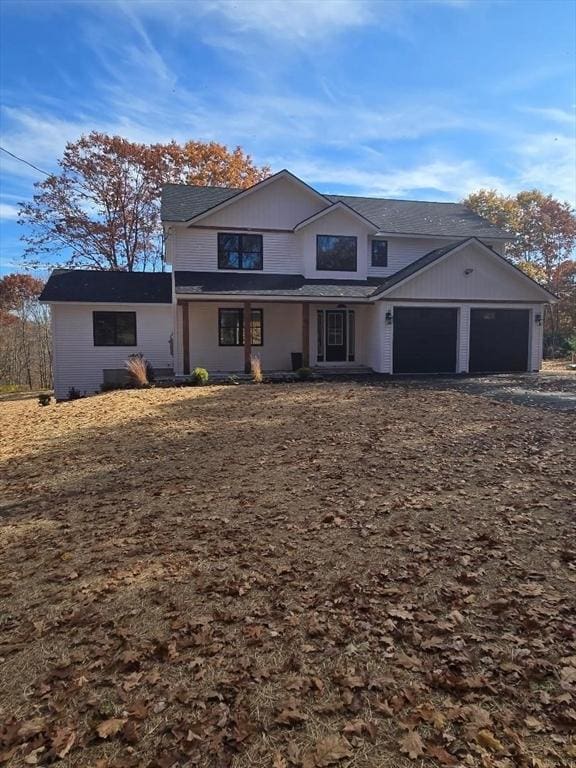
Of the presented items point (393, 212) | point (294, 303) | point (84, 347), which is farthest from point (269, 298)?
point (393, 212)

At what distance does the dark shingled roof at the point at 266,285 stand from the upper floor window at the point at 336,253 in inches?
24.2

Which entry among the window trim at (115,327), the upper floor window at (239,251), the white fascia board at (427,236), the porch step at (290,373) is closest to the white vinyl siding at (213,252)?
the upper floor window at (239,251)

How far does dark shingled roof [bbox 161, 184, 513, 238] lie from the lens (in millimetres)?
19531

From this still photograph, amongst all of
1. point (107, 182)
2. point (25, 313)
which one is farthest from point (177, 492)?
point (25, 313)

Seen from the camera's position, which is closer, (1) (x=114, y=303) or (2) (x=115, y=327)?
(1) (x=114, y=303)

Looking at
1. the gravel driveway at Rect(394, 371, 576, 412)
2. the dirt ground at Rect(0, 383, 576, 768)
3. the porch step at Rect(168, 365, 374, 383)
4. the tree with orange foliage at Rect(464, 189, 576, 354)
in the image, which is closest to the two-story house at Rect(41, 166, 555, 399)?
the porch step at Rect(168, 365, 374, 383)

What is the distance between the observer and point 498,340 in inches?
760

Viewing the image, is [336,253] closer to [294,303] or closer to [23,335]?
[294,303]

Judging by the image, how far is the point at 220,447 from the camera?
754 cm

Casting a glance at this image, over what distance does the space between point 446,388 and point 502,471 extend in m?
8.47

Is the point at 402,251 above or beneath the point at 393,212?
beneath

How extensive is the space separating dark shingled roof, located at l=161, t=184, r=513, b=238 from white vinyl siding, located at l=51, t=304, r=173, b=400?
12.8 feet

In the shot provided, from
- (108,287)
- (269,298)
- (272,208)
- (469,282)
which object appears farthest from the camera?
(108,287)

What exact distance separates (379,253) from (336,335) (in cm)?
380
